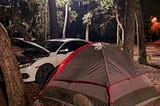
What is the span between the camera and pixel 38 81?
9898 millimetres

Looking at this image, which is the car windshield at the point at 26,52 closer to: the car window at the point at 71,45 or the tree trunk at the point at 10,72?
the car window at the point at 71,45

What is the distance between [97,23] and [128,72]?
39606 mm

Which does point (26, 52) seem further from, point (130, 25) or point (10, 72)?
point (130, 25)

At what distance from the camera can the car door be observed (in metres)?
10.7

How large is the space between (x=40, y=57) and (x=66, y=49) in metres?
1.37

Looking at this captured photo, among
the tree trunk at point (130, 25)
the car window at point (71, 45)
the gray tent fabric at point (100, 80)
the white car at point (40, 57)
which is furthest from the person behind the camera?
the tree trunk at point (130, 25)

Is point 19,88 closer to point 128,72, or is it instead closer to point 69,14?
point 128,72

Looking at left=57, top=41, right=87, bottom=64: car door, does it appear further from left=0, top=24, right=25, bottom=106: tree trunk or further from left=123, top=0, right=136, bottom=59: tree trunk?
left=0, top=24, right=25, bottom=106: tree trunk

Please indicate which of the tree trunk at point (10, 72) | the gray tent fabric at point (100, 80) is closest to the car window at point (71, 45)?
the gray tent fabric at point (100, 80)

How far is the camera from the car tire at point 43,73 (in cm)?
991

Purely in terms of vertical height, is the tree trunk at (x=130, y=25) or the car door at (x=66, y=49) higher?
the tree trunk at (x=130, y=25)

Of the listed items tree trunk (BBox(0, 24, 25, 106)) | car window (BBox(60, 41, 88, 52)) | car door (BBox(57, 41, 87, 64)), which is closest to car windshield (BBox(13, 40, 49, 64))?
car door (BBox(57, 41, 87, 64))

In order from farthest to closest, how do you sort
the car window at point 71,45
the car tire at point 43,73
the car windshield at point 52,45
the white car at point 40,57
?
the car window at point 71,45 < the car windshield at point 52,45 < the car tire at point 43,73 < the white car at point 40,57

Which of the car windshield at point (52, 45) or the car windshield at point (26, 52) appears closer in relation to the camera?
the car windshield at point (26, 52)
